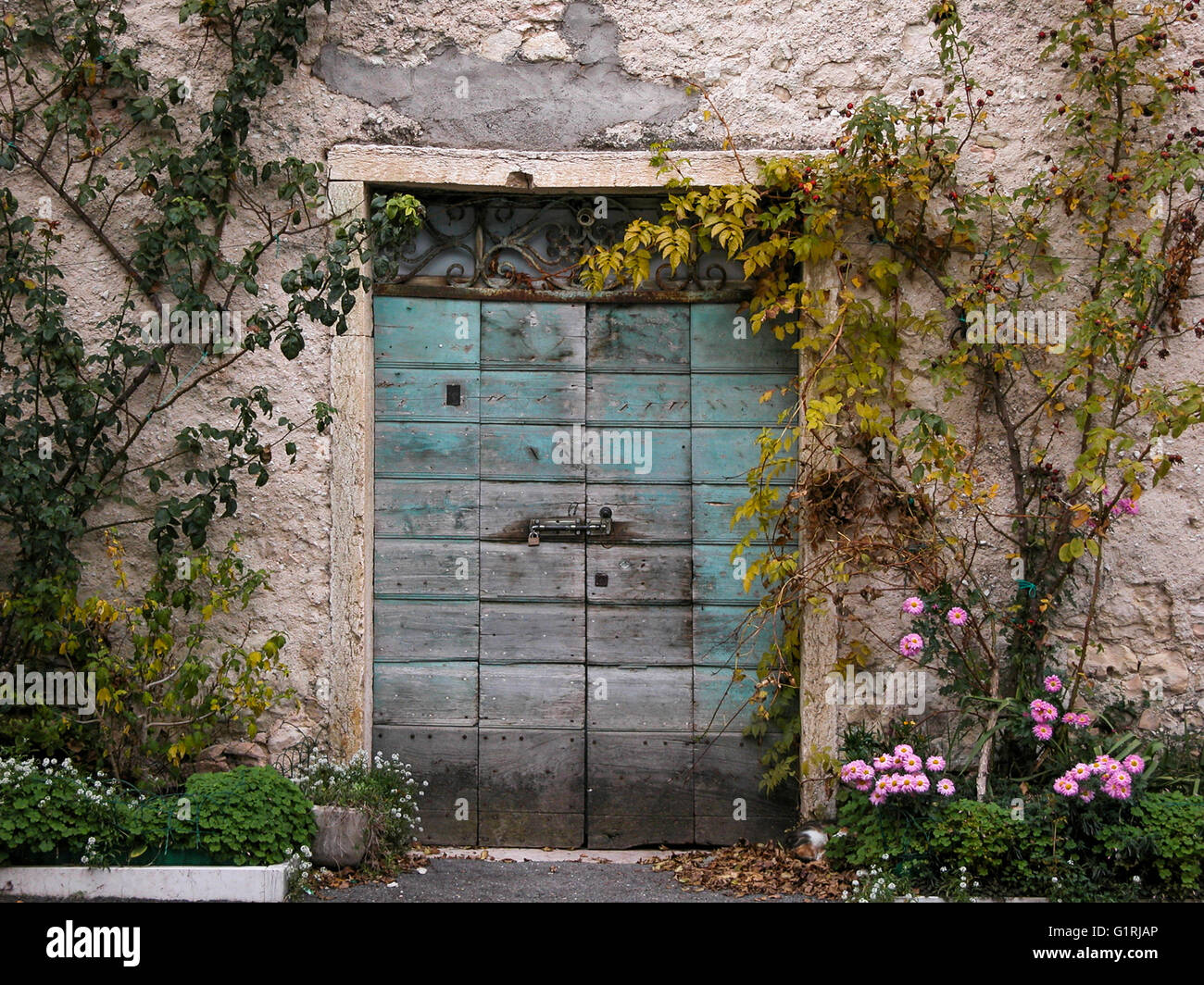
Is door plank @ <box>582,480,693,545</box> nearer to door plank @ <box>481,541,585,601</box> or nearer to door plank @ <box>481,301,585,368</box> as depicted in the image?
door plank @ <box>481,541,585,601</box>

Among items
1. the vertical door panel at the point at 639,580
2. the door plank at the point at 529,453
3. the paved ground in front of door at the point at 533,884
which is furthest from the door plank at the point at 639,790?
the door plank at the point at 529,453

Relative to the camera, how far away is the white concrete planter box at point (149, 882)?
12.0 ft

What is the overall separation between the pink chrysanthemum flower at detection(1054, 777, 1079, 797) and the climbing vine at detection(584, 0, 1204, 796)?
1.12ft

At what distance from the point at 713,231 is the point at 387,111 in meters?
1.34

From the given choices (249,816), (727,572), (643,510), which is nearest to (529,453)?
(643,510)

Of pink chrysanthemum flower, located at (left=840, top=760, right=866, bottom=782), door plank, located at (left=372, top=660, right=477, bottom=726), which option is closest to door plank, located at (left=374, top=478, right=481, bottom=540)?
door plank, located at (left=372, top=660, right=477, bottom=726)

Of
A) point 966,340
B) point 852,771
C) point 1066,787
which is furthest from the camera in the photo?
point 966,340

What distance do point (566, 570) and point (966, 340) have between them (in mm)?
1784

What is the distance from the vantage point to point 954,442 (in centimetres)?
411

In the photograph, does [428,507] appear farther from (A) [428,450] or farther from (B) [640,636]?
(B) [640,636]

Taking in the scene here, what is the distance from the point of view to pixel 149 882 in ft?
12.0

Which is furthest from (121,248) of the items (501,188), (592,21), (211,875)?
(211,875)

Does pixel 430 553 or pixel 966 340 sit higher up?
pixel 966 340
